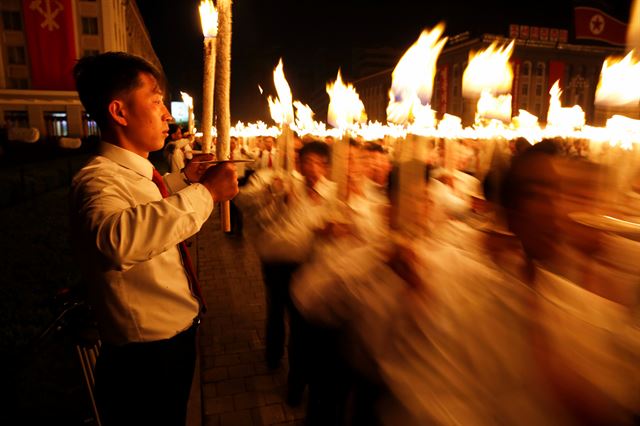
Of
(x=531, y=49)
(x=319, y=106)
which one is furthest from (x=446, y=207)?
(x=319, y=106)

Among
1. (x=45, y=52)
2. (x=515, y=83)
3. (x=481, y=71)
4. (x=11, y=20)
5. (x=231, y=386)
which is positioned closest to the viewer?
(x=231, y=386)

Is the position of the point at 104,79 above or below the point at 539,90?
below

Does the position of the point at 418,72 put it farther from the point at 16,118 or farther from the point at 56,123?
the point at 16,118

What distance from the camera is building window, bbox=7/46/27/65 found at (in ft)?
Answer: 145

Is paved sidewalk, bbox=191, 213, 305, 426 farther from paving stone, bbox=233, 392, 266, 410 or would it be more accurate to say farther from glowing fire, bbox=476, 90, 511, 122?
glowing fire, bbox=476, 90, 511, 122

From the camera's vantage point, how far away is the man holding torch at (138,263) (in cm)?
181

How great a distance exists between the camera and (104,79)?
189 centimetres

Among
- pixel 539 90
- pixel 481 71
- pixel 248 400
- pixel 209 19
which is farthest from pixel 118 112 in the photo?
pixel 539 90

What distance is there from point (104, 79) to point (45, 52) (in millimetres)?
49593

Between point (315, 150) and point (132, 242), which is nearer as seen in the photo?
point (132, 242)

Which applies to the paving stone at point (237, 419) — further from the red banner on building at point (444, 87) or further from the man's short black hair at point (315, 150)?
the red banner on building at point (444, 87)

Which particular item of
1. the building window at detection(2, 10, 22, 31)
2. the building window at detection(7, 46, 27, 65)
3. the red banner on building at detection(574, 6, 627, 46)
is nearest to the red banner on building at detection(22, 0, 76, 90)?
the building window at detection(7, 46, 27, 65)

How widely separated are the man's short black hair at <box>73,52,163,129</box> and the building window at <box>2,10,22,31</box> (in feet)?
175

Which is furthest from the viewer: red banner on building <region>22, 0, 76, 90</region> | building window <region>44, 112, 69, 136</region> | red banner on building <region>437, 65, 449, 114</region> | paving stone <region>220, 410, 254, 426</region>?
red banner on building <region>437, 65, 449, 114</region>
